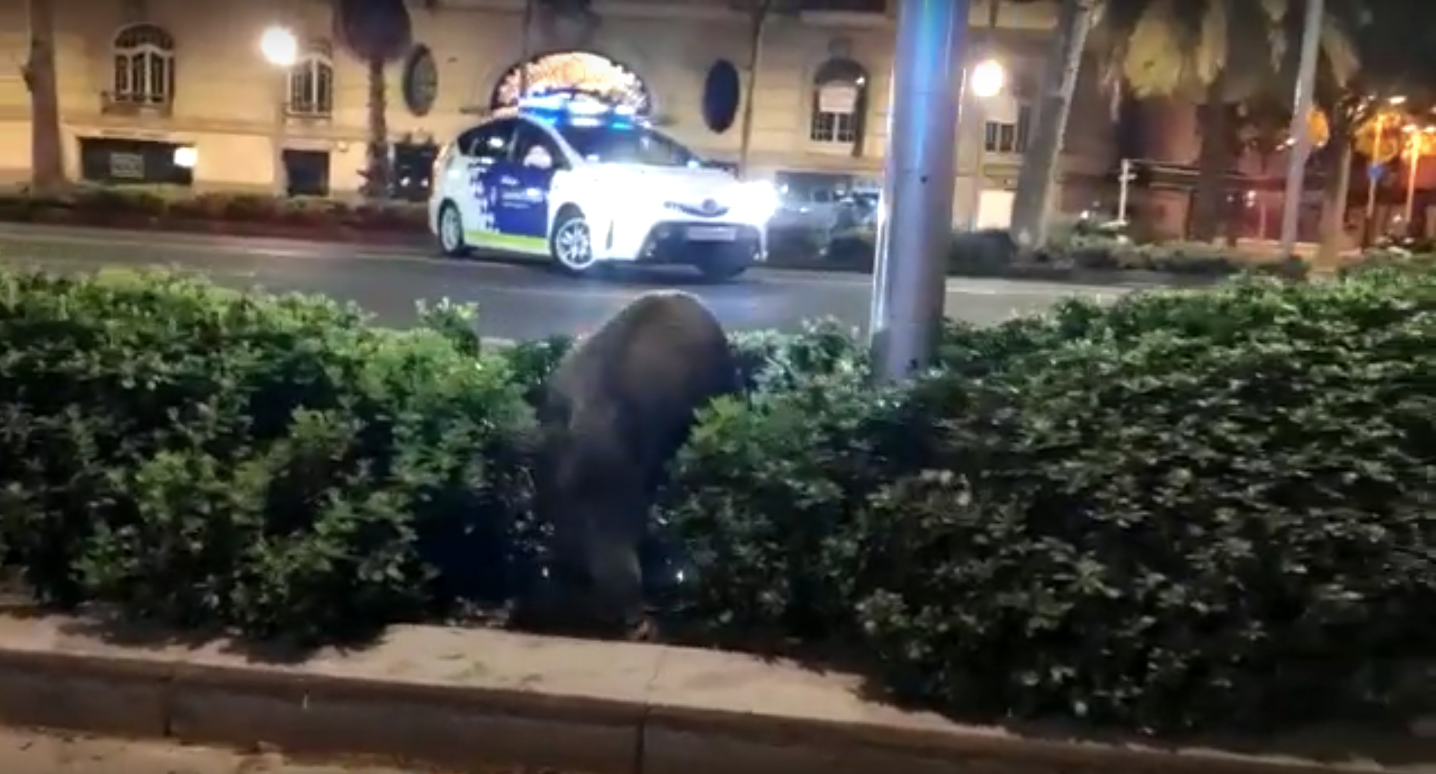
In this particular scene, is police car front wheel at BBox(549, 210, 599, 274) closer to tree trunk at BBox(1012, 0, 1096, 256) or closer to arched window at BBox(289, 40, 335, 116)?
tree trunk at BBox(1012, 0, 1096, 256)

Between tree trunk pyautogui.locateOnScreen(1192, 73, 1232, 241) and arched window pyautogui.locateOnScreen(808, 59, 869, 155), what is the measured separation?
21.3 ft

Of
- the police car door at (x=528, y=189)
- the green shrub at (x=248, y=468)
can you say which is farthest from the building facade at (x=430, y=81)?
the green shrub at (x=248, y=468)

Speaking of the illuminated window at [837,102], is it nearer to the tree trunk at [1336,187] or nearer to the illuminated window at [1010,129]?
the illuminated window at [1010,129]

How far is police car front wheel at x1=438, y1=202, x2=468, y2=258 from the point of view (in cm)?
2038

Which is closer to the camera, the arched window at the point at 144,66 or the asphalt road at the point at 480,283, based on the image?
the asphalt road at the point at 480,283

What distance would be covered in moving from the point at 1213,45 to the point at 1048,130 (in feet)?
14.8

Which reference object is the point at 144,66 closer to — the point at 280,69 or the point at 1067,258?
the point at 280,69

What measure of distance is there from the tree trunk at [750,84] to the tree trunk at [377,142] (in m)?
6.22

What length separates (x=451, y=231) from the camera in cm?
2062

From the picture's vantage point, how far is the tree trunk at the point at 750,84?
33.9m

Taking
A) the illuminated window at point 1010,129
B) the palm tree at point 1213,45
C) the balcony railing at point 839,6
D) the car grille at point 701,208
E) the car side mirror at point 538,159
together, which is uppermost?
the balcony railing at point 839,6

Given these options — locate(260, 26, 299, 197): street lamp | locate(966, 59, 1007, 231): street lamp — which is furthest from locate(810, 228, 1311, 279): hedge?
locate(260, 26, 299, 197): street lamp

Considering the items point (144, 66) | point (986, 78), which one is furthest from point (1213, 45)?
point (144, 66)

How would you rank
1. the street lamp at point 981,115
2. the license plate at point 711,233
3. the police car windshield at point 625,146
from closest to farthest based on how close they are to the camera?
the license plate at point 711,233 < the police car windshield at point 625,146 < the street lamp at point 981,115
